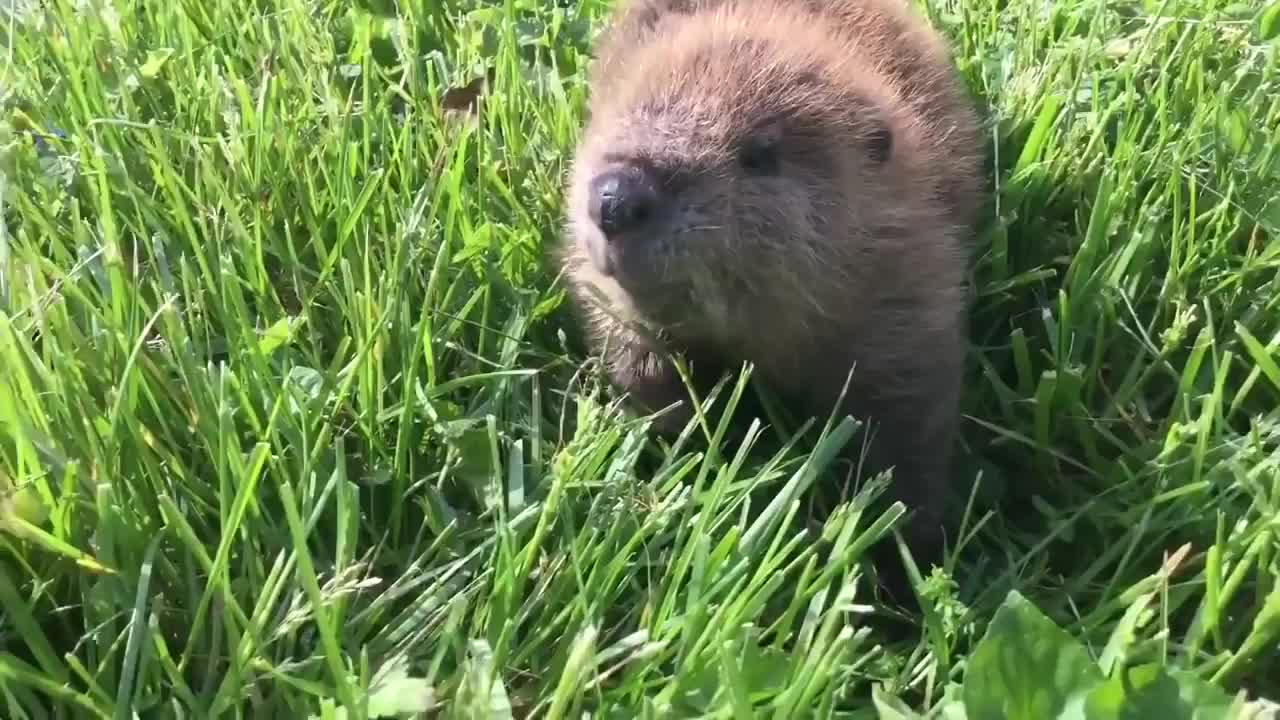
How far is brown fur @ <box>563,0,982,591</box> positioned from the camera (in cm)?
156

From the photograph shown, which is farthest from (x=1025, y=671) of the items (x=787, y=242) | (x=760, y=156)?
(x=760, y=156)

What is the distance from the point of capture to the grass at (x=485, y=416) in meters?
1.31

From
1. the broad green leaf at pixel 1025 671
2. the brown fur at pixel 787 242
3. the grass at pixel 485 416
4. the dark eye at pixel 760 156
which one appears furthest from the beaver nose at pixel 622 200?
the broad green leaf at pixel 1025 671

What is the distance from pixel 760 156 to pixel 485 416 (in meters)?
0.54

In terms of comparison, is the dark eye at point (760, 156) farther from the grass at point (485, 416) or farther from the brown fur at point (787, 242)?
the grass at point (485, 416)

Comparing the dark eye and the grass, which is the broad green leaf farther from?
the dark eye

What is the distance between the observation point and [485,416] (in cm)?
166

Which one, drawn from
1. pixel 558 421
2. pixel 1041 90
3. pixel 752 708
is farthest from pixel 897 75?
pixel 752 708

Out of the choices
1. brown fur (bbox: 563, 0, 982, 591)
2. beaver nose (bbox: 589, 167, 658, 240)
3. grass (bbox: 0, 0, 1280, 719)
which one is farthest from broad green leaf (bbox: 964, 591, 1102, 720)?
beaver nose (bbox: 589, 167, 658, 240)

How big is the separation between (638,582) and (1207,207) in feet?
4.24

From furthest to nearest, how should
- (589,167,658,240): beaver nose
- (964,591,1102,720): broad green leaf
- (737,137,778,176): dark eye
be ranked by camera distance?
(737,137,778,176): dark eye
(589,167,658,240): beaver nose
(964,591,1102,720): broad green leaf

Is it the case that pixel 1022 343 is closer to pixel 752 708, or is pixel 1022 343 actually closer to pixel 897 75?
pixel 897 75

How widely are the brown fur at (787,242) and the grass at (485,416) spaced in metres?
0.12

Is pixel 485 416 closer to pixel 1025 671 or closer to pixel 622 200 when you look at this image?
pixel 622 200
